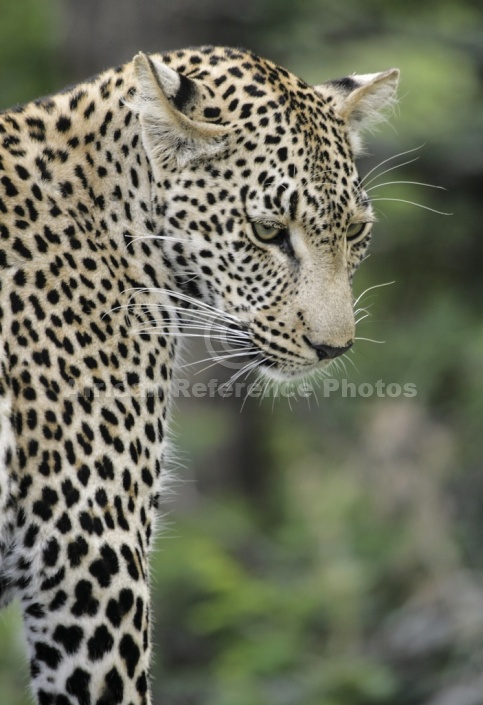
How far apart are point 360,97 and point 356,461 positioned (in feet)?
40.3

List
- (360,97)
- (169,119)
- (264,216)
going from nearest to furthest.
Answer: (169,119), (264,216), (360,97)

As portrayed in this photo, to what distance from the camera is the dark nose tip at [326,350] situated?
6.07 metres

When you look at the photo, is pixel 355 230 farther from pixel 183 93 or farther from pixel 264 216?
pixel 183 93

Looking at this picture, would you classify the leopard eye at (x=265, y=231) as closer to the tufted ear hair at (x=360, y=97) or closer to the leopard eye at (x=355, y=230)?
the leopard eye at (x=355, y=230)

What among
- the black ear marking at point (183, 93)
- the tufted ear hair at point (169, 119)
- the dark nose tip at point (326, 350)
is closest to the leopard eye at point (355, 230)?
the dark nose tip at point (326, 350)

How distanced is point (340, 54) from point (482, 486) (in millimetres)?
7615

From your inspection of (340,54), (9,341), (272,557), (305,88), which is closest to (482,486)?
(272,557)

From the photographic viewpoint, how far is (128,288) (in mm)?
5902

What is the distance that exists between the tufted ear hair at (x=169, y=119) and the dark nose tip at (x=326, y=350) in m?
1.13

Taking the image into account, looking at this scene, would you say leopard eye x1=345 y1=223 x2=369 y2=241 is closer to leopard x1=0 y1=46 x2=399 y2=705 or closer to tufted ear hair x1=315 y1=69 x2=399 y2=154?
leopard x1=0 y1=46 x2=399 y2=705

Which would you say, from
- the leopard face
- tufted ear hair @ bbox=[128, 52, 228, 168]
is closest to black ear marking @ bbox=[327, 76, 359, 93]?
the leopard face

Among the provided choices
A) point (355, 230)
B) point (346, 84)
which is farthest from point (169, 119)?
point (346, 84)

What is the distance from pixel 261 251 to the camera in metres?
5.99

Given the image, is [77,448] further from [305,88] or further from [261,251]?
[305,88]
